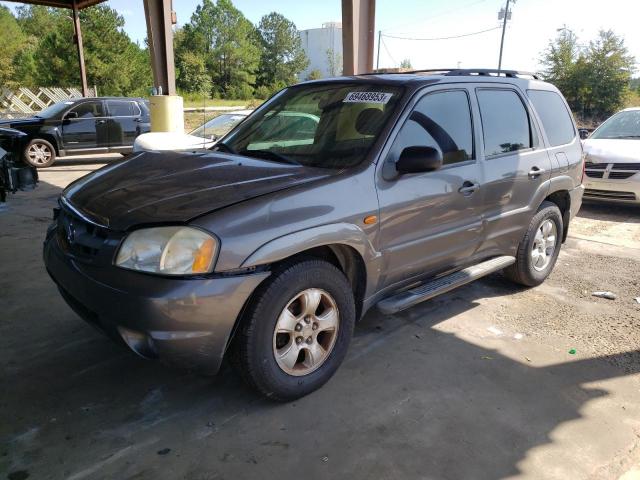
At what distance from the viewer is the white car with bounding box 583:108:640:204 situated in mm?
7824

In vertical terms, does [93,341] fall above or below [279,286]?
below

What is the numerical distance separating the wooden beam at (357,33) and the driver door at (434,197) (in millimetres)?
5556

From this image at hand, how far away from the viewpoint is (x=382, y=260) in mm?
3172

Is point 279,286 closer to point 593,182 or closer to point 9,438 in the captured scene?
point 9,438

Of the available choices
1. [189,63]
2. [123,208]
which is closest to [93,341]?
[123,208]

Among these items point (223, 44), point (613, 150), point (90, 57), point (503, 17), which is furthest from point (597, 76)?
point (223, 44)

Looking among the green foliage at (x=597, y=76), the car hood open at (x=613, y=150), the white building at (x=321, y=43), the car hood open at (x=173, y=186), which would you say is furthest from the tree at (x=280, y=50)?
the car hood open at (x=173, y=186)

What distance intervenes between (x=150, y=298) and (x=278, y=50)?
82961 millimetres

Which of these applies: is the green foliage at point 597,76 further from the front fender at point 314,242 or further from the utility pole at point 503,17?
the front fender at point 314,242

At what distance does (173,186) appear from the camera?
290 centimetres

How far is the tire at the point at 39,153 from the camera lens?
11.5 meters

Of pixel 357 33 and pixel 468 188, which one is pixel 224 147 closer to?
pixel 468 188

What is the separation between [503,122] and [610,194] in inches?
199

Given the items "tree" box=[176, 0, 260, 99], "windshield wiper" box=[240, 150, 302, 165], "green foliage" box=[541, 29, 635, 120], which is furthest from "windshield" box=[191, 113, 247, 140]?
"tree" box=[176, 0, 260, 99]
